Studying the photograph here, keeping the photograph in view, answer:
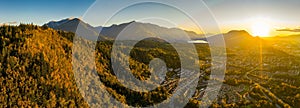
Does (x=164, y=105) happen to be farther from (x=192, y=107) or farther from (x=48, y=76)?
(x=48, y=76)

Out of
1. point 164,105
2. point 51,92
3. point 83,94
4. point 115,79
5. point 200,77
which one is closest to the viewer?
point 51,92

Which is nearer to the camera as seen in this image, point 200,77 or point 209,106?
point 209,106

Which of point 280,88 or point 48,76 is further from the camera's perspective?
point 280,88

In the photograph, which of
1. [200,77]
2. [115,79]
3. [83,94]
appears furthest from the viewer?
[200,77]

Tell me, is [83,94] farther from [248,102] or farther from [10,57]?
[248,102]

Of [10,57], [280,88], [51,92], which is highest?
[10,57]

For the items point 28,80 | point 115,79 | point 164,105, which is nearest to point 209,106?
point 164,105

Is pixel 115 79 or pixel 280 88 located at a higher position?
pixel 115 79

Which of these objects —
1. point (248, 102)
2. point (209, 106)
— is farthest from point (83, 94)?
point (248, 102)

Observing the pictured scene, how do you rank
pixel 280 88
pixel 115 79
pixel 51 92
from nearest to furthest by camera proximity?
pixel 51 92, pixel 115 79, pixel 280 88
